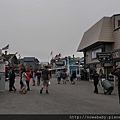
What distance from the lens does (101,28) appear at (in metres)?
26.5

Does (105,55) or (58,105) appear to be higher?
(105,55)

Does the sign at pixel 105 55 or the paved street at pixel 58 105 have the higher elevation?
the sign at pixel 105 55

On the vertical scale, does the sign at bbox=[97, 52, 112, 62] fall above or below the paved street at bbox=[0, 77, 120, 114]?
above

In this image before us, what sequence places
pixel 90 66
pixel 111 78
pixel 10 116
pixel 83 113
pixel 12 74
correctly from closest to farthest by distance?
pixel 10 116 < pixel 83 113 < pixel 12 74 < pixel 111 78 < pixel 90 66

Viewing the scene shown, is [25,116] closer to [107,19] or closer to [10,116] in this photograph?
[10,116]

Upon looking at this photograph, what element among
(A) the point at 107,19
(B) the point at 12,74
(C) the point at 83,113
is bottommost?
(C) the point at 83,113

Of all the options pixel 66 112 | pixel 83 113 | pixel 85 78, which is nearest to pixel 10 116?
pixel 66 112

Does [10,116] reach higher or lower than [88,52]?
lower

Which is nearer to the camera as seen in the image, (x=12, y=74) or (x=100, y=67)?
(x=12, y=74)

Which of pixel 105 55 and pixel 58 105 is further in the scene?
pixel 105 55

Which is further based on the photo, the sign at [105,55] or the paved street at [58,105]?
the sign at [105,55]

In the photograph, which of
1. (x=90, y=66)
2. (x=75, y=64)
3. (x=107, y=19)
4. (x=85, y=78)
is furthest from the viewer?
(x=75, y=64)

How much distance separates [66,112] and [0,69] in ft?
29.7

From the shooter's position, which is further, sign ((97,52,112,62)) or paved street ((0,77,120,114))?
sign ((97,52,112,62))
